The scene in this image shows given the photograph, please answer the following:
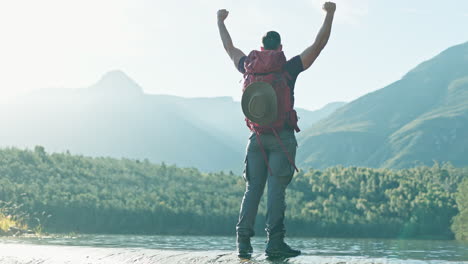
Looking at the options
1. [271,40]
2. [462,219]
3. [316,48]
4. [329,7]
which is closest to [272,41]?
[271,40]

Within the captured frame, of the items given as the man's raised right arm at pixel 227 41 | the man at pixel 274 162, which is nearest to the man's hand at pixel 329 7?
the man at pixel 274 162

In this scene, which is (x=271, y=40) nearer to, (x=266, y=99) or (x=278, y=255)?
(x=266, y=99)

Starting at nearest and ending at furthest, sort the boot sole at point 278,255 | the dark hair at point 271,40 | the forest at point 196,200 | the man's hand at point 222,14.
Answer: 1. the boot sole at point 278,255
2. the dark hair at point 271,40
3. the man's hand at point 222,14
4. the forest at point 196,200

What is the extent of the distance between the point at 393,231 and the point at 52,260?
7405 cm

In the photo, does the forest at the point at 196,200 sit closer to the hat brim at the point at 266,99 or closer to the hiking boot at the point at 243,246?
the hiking boot at the point at 243,246

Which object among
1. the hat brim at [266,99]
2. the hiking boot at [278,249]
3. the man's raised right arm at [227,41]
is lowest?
the hiking boot at [278,249]

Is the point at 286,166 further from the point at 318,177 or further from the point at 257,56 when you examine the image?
the point at 318,177

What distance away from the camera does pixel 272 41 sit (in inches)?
328

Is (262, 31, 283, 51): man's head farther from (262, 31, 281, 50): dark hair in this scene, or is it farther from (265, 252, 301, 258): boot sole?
(265, 252, 301, 258): boot sole

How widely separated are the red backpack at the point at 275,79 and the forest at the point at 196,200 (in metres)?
52.6

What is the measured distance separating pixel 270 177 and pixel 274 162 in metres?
0.18

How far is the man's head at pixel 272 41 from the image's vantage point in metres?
8.33

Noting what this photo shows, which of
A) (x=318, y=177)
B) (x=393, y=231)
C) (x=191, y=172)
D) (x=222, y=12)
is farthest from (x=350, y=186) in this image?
(x=222, y=12)

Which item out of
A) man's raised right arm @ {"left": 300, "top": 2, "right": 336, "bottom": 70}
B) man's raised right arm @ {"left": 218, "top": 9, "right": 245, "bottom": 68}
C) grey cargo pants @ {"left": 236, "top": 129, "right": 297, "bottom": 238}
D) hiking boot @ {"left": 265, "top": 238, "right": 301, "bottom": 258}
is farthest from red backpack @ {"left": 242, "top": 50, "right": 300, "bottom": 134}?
hiking boot @ {"left": 265, "top": 238, "right": 301, "bottom": 258}
